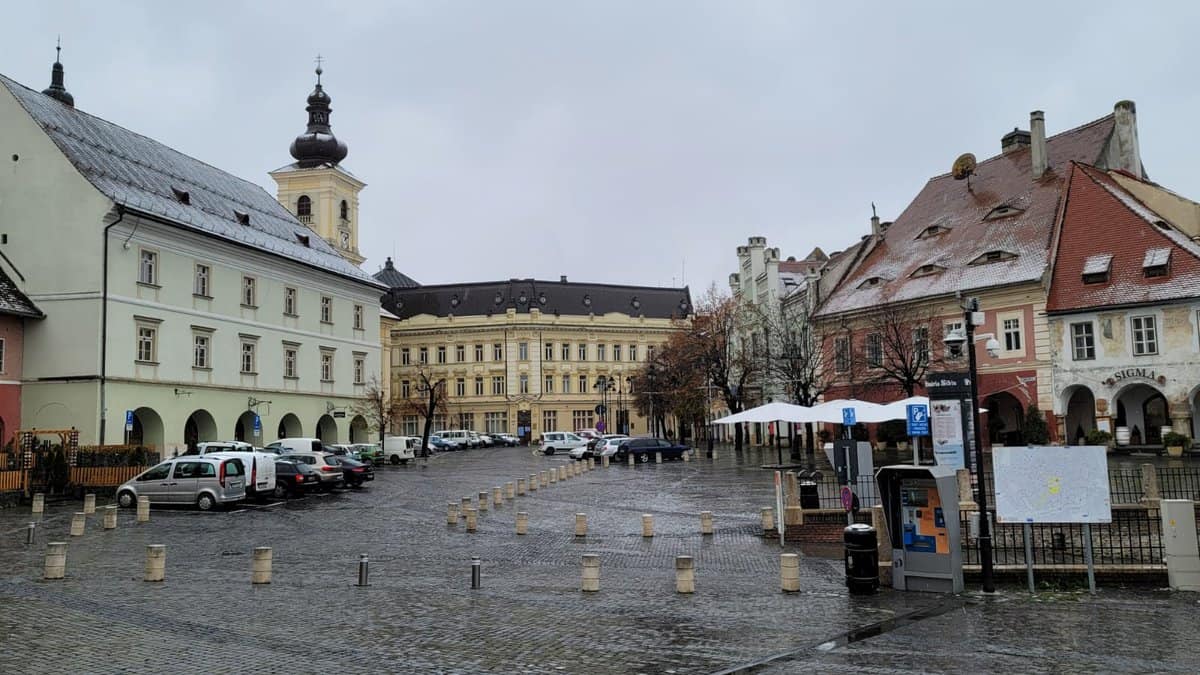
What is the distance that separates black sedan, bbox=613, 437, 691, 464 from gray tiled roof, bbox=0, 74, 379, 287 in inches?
769

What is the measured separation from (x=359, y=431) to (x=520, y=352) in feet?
110

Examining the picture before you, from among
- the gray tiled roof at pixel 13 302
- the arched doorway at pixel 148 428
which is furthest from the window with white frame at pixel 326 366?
the gray tiled roof at pixel 13 302

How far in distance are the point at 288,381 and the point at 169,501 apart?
79.7ft

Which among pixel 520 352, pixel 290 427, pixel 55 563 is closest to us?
pixel 55 563

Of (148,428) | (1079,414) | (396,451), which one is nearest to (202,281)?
(148,428)

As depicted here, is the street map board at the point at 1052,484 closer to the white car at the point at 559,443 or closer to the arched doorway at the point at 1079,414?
the arched doorway at the point at 1079,414

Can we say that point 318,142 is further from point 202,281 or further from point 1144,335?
point 1144,335

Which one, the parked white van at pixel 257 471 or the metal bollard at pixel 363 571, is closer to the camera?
the metal bollard at pixel 363 571

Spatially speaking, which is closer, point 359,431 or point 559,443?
point 359,431

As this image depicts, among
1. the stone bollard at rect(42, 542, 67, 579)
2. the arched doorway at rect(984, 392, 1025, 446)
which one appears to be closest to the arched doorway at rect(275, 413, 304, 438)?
the arched doorway at rect(984, 392, 1025, 446)

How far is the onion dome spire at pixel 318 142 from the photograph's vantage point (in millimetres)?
77688

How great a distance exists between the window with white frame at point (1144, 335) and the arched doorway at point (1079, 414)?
327cm

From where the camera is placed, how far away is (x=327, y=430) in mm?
→ 55594

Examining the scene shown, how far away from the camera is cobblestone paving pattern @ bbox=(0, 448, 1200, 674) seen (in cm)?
1024
